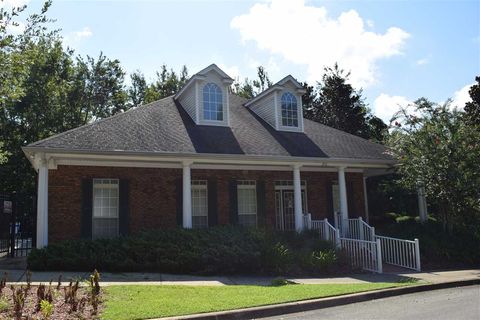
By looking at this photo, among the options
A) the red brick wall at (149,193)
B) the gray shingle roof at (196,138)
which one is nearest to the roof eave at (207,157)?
the gray shingle roof at (196,138)

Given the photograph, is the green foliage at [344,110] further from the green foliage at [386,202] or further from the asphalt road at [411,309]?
the asphalt road at [411,309]

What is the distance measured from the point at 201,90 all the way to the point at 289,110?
4.22 metres

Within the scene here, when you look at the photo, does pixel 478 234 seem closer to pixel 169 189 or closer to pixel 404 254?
pixel 404 254

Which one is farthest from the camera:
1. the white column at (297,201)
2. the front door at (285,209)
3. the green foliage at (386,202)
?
the green foliage at (386,202)

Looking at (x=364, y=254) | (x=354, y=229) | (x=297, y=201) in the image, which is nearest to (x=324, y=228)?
(x=297, y=201)

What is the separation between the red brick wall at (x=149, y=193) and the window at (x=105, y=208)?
1.07 ft

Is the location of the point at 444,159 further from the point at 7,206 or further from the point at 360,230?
the point at 7,206

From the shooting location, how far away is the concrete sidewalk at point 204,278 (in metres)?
10.5

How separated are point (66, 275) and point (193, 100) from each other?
878 centimetres

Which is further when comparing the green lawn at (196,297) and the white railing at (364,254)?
the white railing at (364,254)

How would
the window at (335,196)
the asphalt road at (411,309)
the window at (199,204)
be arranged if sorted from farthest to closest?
1. the window at (335,196)
2. the window at (199,204)
3. the asphalt road at (411,309)

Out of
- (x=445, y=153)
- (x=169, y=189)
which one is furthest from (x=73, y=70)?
(x=445, y=153)

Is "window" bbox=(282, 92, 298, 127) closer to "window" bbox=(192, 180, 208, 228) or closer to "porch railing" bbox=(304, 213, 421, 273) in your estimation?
"porch railing" bbox=(304, 213, 421, 273)

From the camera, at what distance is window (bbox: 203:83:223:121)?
17672mm
